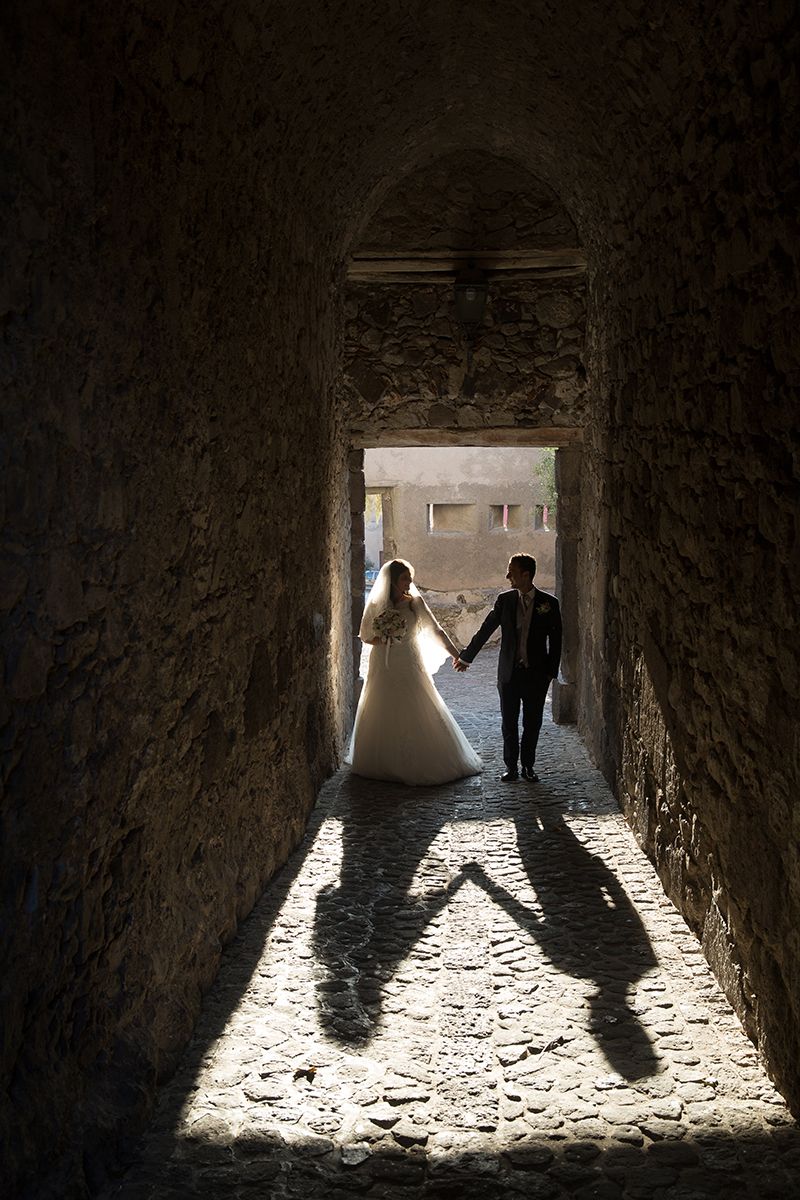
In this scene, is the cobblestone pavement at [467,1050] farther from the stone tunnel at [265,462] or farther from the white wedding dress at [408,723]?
the white wedding dress at [408,723]

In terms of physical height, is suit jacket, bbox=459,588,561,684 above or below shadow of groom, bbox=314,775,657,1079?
above

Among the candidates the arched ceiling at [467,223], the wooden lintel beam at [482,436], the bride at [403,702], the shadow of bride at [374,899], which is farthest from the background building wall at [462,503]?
the shadow of bride at [374,899]

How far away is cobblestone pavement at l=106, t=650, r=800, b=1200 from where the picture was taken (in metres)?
2.59

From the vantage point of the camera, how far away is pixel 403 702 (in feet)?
21.9

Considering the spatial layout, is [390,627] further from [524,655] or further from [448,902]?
[448,902]

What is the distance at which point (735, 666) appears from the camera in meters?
3.30

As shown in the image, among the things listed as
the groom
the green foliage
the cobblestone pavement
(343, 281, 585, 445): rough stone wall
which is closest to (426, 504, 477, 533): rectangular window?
the green foliage

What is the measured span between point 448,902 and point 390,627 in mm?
2530

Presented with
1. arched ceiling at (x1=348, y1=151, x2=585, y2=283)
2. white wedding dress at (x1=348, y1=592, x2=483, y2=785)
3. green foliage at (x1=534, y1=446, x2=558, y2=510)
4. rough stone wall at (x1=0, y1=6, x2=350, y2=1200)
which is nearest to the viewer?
rough stone wall at (x1=0, y1=6, x2=350, y2=1200)

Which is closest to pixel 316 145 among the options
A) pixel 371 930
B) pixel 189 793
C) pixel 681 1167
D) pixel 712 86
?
pixel 712 86

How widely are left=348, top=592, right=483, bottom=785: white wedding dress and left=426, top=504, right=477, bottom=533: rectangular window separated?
9384 mm

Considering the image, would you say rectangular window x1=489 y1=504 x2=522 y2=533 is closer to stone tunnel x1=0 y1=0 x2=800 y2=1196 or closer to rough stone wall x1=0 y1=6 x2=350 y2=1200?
stone tunnel x1=0 y1=0 x2=800 y2=1196

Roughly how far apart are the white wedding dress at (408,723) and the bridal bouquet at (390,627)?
0.04 meters

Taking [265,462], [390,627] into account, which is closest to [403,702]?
[390,627]
